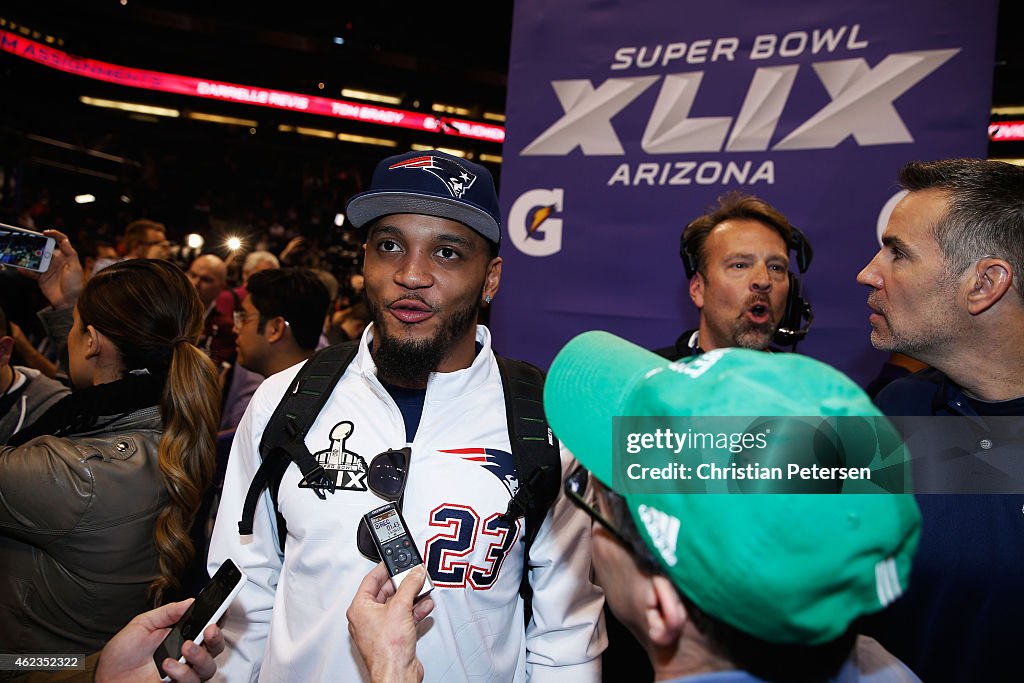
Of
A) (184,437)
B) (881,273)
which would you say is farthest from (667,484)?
(184,437)

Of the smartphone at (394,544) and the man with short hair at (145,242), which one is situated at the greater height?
the man with short hair at (145,242)

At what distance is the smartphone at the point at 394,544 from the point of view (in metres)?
1.27

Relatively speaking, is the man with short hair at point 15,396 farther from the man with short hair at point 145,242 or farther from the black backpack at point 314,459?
the man with short hair at point 145,242

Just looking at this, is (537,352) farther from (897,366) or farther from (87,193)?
(87,193)

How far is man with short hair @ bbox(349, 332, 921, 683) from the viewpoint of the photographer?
760mm

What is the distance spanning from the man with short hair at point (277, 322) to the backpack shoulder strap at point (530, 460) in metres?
1.70

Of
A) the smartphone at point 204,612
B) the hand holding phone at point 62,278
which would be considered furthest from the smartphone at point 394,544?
the hand holding phone at point 62,278

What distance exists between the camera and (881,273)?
1810 millimetres

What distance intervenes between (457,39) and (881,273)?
12.8 m

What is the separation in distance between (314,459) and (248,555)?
347 millimetres

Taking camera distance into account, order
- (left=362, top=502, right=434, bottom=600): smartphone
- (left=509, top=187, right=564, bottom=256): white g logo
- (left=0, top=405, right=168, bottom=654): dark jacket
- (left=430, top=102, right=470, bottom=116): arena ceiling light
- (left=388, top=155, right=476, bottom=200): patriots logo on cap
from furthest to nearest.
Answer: (left=430, top=102, right=470, bottom=116): arena ceiling light
(left=509, top=187, right=564, bottom=256): white g logo
(left=0, top=405, right=168, bottom=654): dark jacket
(left=388, top=155, right=476, bottom=200): patriots logo on cap
(left=362, top=502, right=434, bottom=600): smartphone

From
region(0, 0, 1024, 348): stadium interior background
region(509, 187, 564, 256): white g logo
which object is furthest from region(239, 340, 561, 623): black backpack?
region(0, 0, 1024, 348): stadium interior background

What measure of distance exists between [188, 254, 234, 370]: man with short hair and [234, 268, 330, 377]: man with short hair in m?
1.69

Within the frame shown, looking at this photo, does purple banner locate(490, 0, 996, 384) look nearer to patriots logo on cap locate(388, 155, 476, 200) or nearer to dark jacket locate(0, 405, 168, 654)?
patriots logo on cap locate(388, 155, 476, 200)
